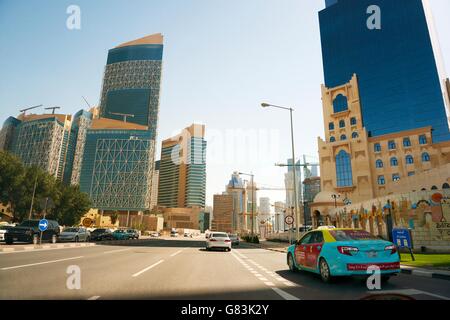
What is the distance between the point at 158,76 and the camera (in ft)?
639

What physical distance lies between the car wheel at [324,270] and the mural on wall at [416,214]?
16930mm

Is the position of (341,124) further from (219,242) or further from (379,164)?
(219,242)

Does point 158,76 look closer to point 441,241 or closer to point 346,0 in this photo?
point 346,0

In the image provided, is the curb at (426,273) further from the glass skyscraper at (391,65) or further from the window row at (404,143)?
the glass skyscraper at (391,65)

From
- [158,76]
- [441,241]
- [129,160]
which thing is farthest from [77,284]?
[158,76]

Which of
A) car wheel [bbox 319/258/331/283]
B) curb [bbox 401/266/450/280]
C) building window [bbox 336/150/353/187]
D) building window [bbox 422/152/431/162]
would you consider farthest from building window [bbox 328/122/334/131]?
car wheel [bbox 319/258/331/283]

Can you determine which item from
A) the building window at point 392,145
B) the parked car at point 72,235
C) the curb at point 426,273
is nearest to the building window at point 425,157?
the building window at point 392,145

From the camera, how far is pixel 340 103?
70.9 m

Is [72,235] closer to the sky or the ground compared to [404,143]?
closer to the ground

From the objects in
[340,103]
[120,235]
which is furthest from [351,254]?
[340,103]

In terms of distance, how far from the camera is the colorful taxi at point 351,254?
7.31m

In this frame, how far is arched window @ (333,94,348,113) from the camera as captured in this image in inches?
2751

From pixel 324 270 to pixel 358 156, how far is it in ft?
204
